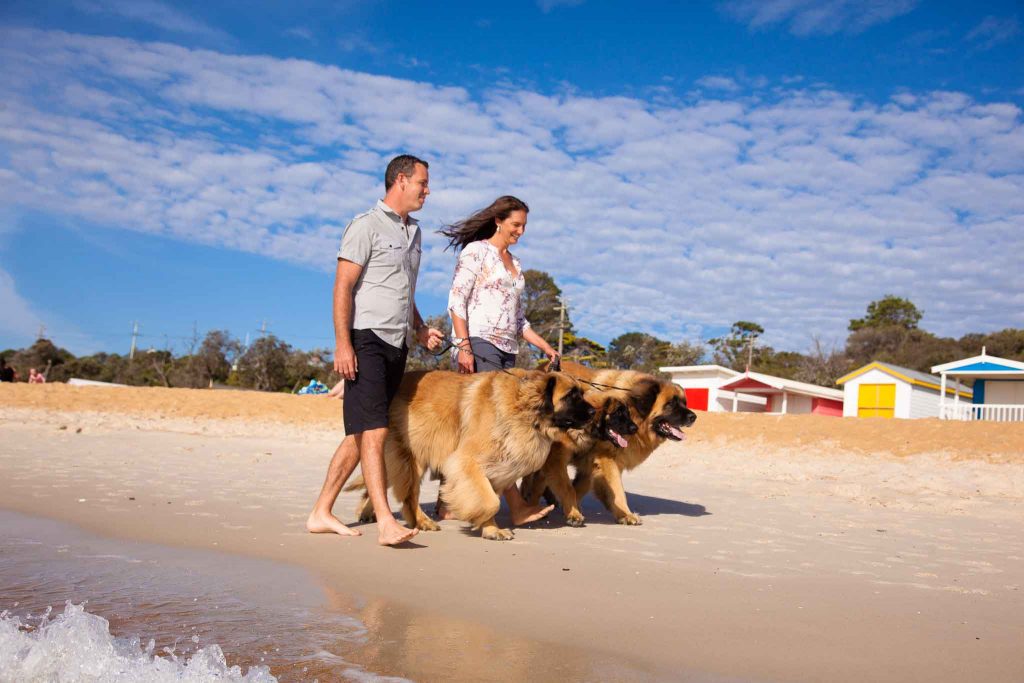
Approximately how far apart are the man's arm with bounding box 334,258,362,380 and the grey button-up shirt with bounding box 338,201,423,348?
65mm

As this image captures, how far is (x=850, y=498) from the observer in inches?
404

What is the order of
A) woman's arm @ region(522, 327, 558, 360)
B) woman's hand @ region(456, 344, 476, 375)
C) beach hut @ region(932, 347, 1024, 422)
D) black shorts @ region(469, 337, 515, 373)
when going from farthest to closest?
beach hut @ region(932, 347, 1024, 422), woman's arm @ region(522, 327, 558, 360), black shorts @ region(469, 337, 515, 373), woman's hand @ region(456, 344, 476, 375)

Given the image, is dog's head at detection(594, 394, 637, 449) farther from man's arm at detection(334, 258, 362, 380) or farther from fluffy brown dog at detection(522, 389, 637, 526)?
man's arm at detection(334, 258, 362, 380)

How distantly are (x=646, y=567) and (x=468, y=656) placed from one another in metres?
2.18

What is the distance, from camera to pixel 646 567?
505cm

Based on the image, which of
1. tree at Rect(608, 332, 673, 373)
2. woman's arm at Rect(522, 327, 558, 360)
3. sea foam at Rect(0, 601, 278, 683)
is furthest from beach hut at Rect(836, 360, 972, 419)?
sea foam at Rect(0, 601, 278, 683)

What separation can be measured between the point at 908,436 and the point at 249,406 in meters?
14.8

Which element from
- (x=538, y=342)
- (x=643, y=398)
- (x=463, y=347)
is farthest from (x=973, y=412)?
(x=463, y=347)

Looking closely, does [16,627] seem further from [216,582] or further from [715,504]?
[715,504]

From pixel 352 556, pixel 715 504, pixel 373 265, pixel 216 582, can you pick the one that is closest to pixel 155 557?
pixel 216 582

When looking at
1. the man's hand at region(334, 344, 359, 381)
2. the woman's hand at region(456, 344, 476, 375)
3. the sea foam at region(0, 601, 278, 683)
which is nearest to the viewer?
the sea foam at region(0, 601, 278, 683)

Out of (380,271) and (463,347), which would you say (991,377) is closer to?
(463,347)

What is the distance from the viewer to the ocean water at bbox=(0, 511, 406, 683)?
8.95ft

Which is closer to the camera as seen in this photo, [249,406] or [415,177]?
[415,177]
